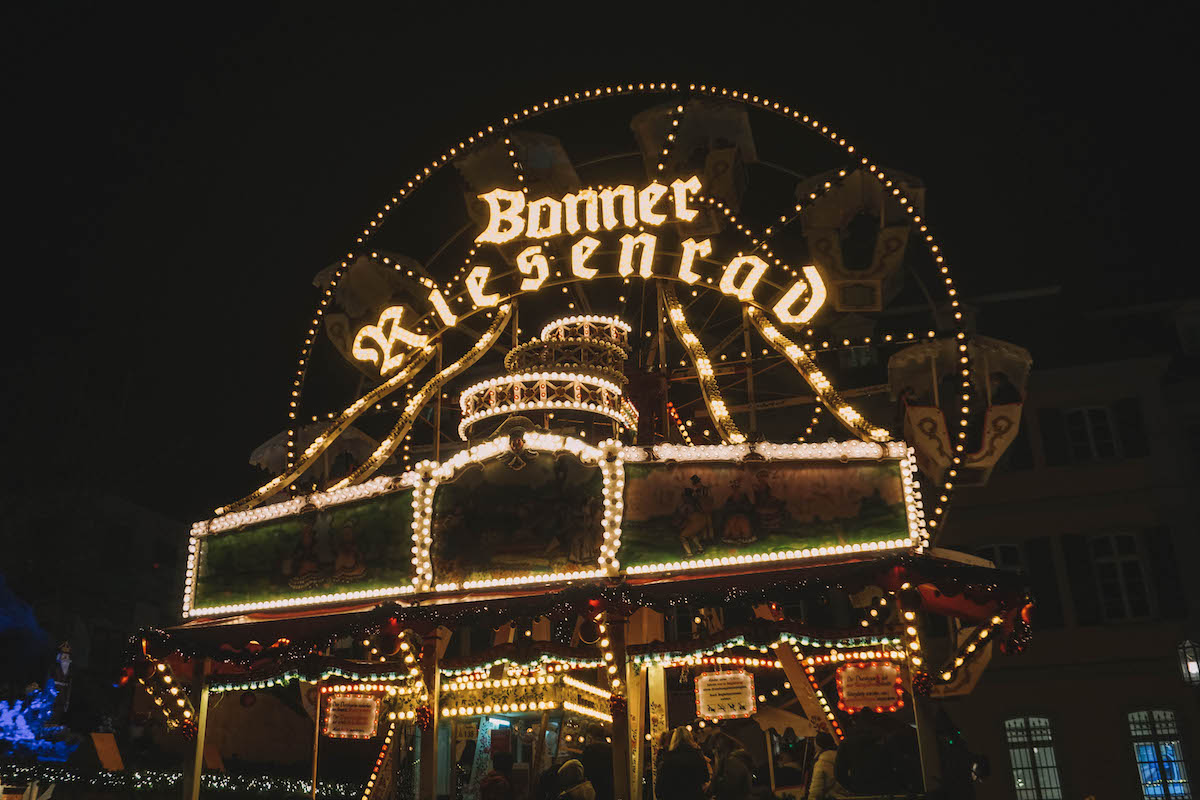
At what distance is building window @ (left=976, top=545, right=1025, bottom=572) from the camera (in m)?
23.0

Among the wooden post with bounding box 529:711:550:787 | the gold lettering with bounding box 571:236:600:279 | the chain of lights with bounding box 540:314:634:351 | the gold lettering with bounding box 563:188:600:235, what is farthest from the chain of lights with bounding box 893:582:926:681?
the gold lettering with bounding box 563:188:600:235

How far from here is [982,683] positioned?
22.0 meters

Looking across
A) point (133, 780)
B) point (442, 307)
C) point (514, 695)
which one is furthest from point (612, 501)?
point (133, 780)

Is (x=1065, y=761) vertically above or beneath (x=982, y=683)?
beneath

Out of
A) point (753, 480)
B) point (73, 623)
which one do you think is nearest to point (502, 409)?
point (753, 480)

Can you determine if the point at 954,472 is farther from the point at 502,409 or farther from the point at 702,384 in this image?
the point at 502,409

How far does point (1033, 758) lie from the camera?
21.3m

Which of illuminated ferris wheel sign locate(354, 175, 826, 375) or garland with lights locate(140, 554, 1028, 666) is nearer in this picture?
garland with lights locate(140, 554, 1028, 666)

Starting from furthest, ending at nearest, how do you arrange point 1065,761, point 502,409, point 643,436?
1. point 1065,761
2. point 643,436
3. point 502,409

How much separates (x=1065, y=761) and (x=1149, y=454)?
6922 millimetres

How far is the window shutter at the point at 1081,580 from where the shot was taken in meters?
21.8

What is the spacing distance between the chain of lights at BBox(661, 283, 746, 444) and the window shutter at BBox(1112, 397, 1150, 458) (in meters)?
11.5

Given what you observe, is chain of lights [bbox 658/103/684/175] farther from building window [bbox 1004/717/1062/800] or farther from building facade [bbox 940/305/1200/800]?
building window [bbox 1004/717/1062/800]

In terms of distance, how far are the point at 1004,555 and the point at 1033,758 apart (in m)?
4.40
